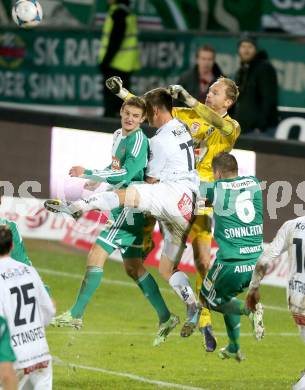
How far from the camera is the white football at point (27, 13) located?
15.0 m

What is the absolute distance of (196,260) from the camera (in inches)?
550

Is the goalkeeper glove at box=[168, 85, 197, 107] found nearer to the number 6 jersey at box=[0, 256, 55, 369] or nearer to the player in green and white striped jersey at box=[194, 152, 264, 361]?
the player in green and white striped jersey at box=[194, 152, 264, 361]

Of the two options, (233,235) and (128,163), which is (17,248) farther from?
(233,235)

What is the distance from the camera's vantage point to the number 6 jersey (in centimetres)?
987

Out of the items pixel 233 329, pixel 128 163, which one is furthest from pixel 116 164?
pixel 233 329

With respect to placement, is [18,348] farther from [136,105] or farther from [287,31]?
[287,31]

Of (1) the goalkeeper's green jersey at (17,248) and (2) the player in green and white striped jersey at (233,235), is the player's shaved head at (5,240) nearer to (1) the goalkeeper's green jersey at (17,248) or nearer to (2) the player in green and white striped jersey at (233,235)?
(1) the goalkeeper's green jersey at (17,248)

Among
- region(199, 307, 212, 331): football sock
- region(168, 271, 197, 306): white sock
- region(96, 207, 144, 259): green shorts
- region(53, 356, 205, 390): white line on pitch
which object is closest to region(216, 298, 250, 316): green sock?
region(168, 271, 197, 306): white sock

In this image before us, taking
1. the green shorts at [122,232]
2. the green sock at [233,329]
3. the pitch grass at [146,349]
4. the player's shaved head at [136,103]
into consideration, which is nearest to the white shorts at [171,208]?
the green shorts at [122,232]

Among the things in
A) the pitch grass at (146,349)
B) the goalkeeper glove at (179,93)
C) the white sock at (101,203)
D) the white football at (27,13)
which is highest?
the white football at (27,13)

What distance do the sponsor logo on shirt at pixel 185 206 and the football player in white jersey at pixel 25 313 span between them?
10.4ft

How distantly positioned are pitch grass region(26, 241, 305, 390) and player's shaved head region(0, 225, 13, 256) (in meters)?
3.08

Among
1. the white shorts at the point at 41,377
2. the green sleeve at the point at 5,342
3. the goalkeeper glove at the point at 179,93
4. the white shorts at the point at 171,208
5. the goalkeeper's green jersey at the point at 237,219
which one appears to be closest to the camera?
the green sleeve at the point at 5,342

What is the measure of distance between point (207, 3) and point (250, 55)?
5409 millimetres
